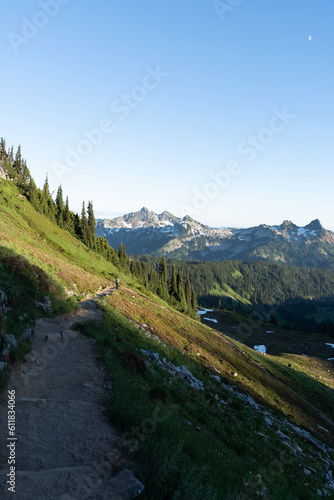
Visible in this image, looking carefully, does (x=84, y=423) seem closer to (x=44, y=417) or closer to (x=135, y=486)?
(x=44, y=417)

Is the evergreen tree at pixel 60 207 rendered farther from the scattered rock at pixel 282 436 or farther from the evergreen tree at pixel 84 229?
the scattered rock at pixel 282 436

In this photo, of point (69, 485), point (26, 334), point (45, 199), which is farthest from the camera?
point (45, 199)

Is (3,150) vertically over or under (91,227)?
over

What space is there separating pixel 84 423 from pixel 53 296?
47.0 ft

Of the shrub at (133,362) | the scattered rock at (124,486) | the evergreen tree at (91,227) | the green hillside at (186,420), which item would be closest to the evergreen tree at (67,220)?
the evergreen tree at (91,227)

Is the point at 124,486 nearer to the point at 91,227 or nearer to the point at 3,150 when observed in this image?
the point at 91,227

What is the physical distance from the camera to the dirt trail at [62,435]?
4.78 m

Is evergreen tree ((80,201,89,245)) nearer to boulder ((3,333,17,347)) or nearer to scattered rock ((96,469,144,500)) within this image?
boulder ((3,333,17,347))

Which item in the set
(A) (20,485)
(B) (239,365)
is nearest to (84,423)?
(A) (20,485)

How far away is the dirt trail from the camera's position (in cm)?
478

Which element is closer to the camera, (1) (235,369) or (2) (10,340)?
(2) (10,340)

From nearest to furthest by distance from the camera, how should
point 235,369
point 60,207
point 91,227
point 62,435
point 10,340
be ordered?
1. point 62,435
2. point 10,340
3. point 235,369
4. point 60,207
5. point 91,227

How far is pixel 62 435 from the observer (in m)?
6.60

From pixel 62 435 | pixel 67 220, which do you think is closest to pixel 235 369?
pixel 62 435
